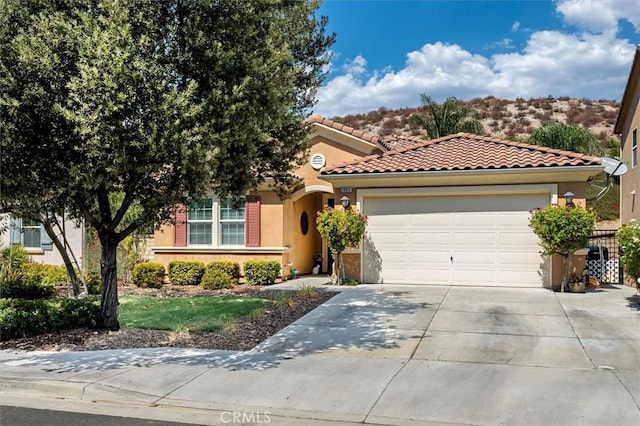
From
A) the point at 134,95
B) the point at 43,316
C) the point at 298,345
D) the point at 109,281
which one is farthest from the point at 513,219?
the point at 43,316

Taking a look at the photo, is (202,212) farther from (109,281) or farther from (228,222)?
(109,281)

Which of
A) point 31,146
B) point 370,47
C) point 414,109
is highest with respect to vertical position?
point 414,109

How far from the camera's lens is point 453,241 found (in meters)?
14.0

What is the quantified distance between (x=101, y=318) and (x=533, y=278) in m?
10.0

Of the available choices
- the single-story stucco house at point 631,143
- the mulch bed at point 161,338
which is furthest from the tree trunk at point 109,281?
the single-story stucco house at point 631,143

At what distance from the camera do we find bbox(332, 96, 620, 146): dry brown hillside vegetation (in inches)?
1880

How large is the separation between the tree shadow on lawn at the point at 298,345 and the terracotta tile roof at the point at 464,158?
4159 mm

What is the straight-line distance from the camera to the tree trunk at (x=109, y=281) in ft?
30.4

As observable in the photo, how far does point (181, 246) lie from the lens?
55.1ft

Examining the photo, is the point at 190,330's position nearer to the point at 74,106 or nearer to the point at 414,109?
the point at 74,106

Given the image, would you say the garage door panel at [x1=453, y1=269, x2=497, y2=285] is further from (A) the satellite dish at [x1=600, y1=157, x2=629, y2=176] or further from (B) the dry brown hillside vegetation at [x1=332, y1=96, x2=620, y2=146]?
(B) the dry brown hillside vegetation at [x1=332, y1=96, x2=620, y2=146]

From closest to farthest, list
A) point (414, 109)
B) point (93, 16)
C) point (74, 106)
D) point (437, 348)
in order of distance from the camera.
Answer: point (74, 106) → point (93, 16) → point (437, 348) → point (414, 109)

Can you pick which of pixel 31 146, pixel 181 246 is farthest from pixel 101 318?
pixel 181 246

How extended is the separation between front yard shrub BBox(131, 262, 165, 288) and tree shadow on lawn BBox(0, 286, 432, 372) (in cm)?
692
